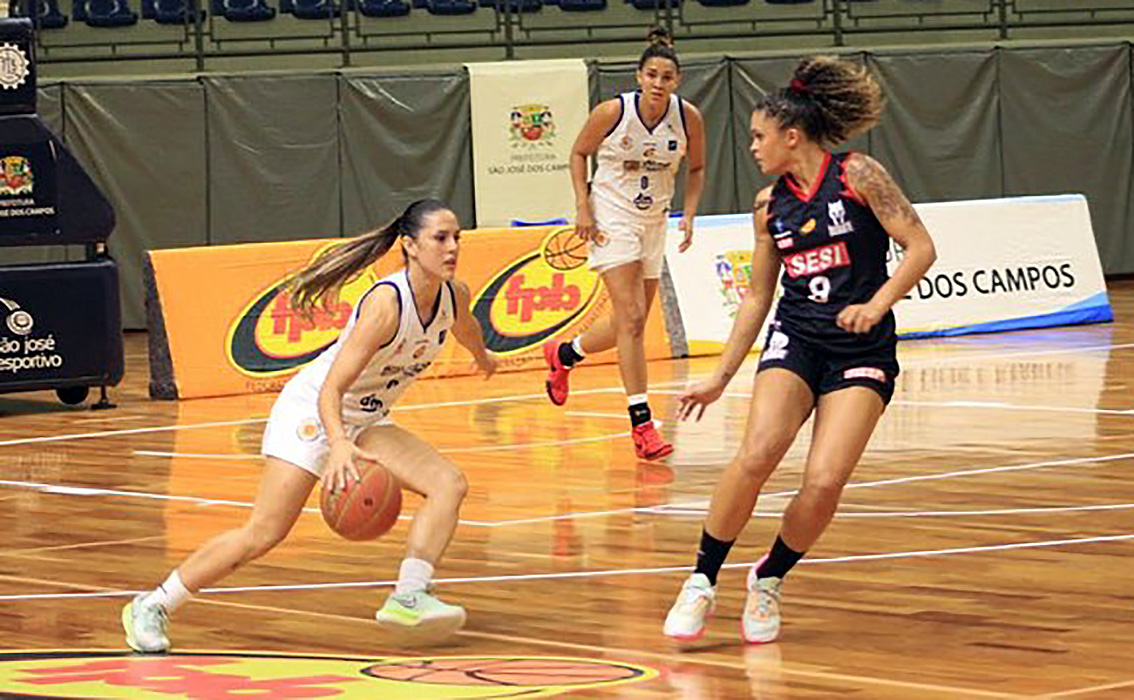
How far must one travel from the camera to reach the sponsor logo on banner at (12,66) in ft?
52.3

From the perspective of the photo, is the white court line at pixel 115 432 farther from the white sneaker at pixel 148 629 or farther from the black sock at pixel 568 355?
the white sneaker at pixel 148 629

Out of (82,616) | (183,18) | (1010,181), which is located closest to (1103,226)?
(1010,181)

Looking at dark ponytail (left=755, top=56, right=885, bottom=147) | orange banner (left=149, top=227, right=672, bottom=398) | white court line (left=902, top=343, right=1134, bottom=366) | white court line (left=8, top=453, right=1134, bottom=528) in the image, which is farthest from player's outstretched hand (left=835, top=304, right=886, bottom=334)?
white court line (left=902, top=343, right=1134, bottom=366)

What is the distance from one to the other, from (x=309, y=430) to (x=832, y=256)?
182 cm

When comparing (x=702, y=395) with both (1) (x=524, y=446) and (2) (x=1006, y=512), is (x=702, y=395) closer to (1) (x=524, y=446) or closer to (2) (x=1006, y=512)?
(2) (x=1006, y=512)

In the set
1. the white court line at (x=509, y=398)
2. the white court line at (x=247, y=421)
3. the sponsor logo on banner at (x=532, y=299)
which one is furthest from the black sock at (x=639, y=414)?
the sponsor logo on banner at (x=532, y=299)

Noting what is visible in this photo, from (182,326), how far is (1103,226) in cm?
1372

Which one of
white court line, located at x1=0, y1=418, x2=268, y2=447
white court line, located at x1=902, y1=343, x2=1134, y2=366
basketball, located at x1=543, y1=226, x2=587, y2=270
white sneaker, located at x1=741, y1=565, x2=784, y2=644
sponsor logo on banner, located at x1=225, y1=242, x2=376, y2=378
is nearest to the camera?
white sneaker, located at x1=741, y1=565, x2=784, y2=644

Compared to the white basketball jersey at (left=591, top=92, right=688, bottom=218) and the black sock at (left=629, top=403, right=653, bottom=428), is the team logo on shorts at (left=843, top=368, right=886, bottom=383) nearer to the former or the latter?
the black sock at (left=629, top=403, right=653, bottom=428)

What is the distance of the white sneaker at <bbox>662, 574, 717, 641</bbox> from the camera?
25.0 ft

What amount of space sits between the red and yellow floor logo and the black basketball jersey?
1.28 m

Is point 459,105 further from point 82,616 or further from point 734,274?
point 82,616

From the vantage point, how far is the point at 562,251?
18.7 meters

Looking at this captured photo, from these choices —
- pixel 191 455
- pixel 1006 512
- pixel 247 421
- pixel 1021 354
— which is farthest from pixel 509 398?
pixel 1006 512
